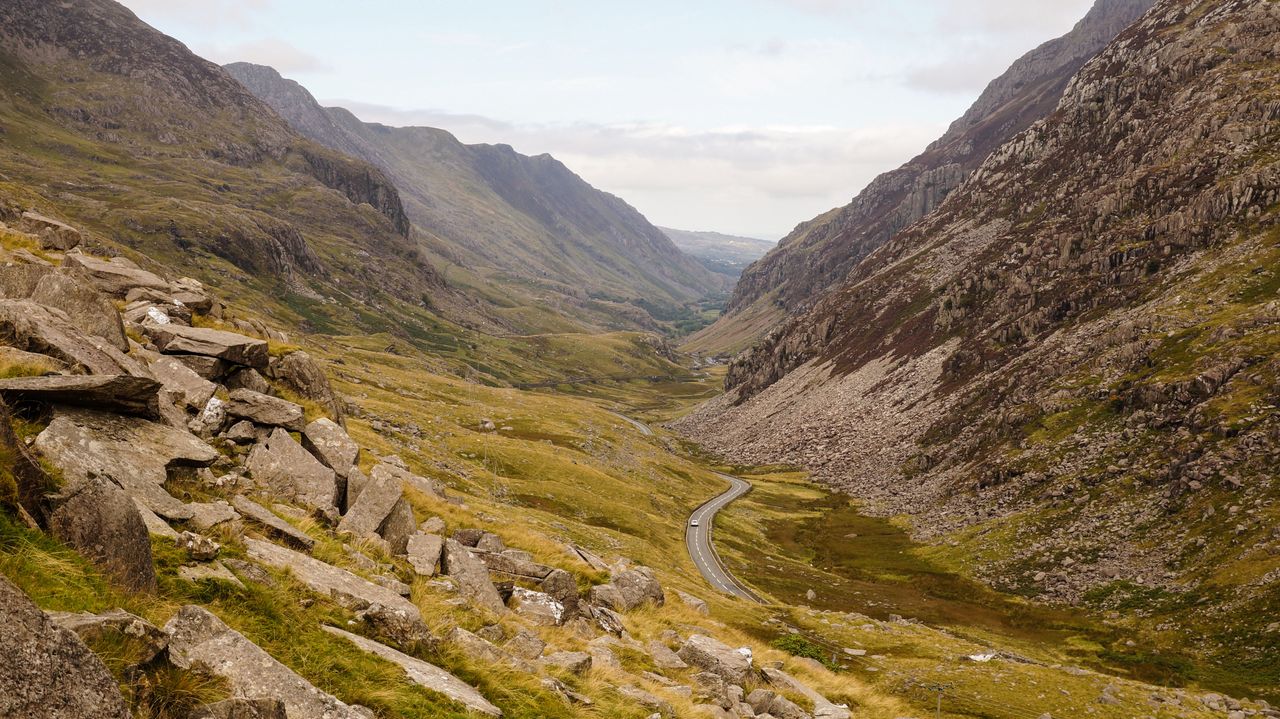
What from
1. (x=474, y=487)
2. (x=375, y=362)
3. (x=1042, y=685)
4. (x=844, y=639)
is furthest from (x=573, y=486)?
(x=375, y=362)

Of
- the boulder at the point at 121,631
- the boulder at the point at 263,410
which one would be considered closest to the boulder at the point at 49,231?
the boulder at the point at 263,410

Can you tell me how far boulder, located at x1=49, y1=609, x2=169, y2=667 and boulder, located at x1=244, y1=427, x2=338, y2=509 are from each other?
500 inches

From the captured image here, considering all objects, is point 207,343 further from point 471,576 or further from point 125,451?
point 471,576

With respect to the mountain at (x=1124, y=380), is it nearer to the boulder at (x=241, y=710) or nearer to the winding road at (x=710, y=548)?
the winding road at (x=710, y=548)

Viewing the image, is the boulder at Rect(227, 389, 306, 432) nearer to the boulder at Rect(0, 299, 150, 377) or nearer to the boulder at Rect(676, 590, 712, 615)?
the boulder at Rect(0, 299, 150, 377)

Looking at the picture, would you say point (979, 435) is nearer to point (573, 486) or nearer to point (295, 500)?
point (573, 486)

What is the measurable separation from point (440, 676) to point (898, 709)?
2773 centimetres

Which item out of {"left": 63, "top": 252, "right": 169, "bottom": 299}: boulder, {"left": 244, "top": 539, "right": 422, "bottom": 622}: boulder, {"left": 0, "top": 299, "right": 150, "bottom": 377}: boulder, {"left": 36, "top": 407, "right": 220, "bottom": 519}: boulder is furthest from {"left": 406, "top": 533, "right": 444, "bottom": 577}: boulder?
{"left": 63, "top": 252, "right": 169, "bottom": 299}: boulder

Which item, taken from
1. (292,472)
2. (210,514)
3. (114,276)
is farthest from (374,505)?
(114,276)

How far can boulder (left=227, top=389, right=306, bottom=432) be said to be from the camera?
2328 centimetres

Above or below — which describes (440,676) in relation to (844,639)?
above

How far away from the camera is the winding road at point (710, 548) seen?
86.4m

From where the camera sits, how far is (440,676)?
13055 millimetres

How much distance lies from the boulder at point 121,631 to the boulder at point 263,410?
52.8 ft
